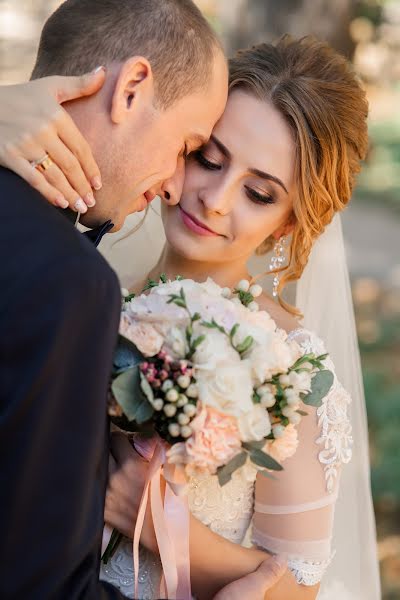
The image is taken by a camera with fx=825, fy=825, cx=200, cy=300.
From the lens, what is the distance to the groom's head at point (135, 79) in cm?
228

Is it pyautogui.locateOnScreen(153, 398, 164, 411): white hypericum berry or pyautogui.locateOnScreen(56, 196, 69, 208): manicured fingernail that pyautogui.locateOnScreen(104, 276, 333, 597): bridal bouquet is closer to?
pyautogui.locateOnScreen(153, 398, 164, 411): white hypericum berry

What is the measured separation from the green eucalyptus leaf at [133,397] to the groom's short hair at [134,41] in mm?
798

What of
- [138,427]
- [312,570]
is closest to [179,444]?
[138,427]

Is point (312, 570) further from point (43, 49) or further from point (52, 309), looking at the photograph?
point (43, 49)

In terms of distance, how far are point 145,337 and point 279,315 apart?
3.88ft

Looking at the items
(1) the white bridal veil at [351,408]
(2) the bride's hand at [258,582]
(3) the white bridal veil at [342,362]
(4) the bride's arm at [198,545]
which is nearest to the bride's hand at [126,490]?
(4) the bride's arm at [198,545]

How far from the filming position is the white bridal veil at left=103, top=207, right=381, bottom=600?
3.77 metres

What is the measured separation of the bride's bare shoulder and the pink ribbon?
0.90m

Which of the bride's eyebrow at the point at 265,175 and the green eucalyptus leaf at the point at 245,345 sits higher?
the bride's eyebrow at the point at 265,175

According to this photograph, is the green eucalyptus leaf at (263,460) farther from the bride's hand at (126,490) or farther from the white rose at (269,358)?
the bride's hand at (126,490)

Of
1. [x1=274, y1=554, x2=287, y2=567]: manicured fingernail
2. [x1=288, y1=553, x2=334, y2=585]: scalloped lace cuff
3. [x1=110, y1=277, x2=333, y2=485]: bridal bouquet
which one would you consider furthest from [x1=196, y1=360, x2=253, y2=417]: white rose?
[x1=288, y1=553, x2=334, y2=585]: scalloped lace cuff

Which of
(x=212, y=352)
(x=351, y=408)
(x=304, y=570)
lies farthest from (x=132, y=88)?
(x=351, y=408)

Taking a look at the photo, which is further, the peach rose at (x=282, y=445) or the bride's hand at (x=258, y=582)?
the bride's hand at (x=258, y=582)

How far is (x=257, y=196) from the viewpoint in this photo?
310 centimetres
